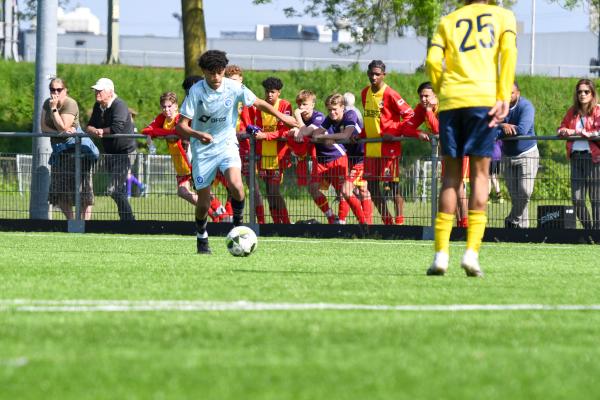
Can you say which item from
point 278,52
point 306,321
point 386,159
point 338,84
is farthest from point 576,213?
point 278,52

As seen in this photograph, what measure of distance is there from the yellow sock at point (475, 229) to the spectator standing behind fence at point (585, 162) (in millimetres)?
6260

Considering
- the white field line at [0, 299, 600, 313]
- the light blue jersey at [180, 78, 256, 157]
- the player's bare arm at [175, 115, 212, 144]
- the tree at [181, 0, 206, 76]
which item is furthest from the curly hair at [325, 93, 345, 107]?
the tree at [181, 0, 206, 76]

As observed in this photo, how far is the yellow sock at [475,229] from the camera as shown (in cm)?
934

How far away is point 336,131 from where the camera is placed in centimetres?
1672

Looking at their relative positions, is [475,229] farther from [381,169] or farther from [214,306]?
[381,169]

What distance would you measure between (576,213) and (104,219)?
235 inches

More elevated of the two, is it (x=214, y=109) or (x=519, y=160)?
(x=214, y=109)

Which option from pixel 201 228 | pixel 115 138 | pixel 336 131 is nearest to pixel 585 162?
pixel 336 131

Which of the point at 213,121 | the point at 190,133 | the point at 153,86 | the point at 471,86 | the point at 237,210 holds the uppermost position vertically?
the point at 153,86

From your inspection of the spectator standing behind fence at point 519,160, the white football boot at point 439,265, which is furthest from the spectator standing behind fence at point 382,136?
the white football boot at point 439,265

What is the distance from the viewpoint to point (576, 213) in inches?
614

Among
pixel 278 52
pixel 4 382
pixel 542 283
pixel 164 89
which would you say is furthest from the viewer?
pixel 278 52

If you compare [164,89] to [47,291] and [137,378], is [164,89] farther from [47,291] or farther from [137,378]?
[137,378]

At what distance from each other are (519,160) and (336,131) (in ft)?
8.10
